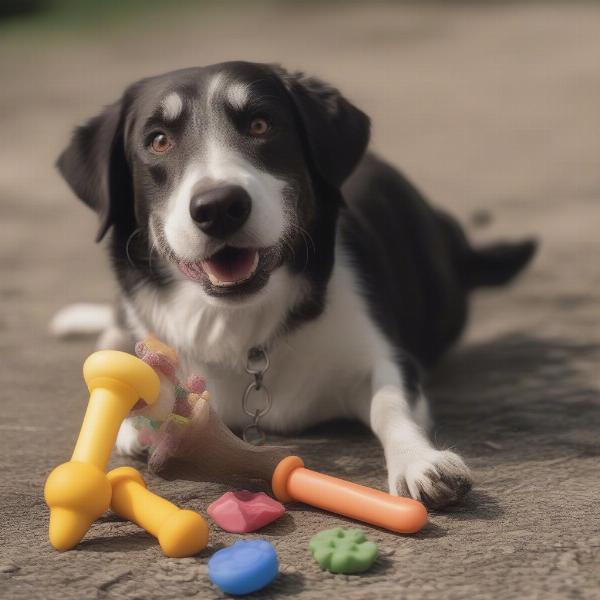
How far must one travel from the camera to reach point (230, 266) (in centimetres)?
343

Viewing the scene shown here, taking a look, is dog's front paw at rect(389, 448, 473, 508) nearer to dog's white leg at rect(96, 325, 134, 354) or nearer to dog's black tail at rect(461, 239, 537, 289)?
dog's white leg at rect(96, 325, 134, 354)

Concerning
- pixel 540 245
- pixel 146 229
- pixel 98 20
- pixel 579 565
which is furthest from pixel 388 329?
pixel 98 20

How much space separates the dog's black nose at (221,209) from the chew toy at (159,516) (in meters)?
0.72

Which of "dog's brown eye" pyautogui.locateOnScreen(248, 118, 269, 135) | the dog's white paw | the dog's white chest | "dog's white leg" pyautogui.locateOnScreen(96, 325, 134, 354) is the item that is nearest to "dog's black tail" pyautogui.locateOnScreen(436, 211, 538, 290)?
the dog's white chest

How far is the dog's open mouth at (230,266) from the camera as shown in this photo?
3.41m

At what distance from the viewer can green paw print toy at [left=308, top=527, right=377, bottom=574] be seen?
2621 millimetres

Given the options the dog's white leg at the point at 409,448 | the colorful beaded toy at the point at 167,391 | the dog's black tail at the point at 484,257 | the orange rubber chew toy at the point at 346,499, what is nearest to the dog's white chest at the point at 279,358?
the dog's white leg at the point at 409,448

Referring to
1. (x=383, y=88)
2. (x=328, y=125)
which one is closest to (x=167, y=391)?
(x=328, y=125)

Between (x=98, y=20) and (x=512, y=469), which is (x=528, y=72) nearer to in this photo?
(x=98, y=20)

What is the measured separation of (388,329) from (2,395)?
4.91ft

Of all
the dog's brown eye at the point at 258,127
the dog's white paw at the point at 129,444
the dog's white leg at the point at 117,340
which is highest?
the dog's brown eye at the point at 258,127

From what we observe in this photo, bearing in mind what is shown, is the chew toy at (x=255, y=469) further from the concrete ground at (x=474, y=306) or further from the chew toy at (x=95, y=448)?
the chew toy at (x=95, y=448)

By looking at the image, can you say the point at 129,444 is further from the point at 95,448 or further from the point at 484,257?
the point at 484,257

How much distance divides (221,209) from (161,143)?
49 cm
